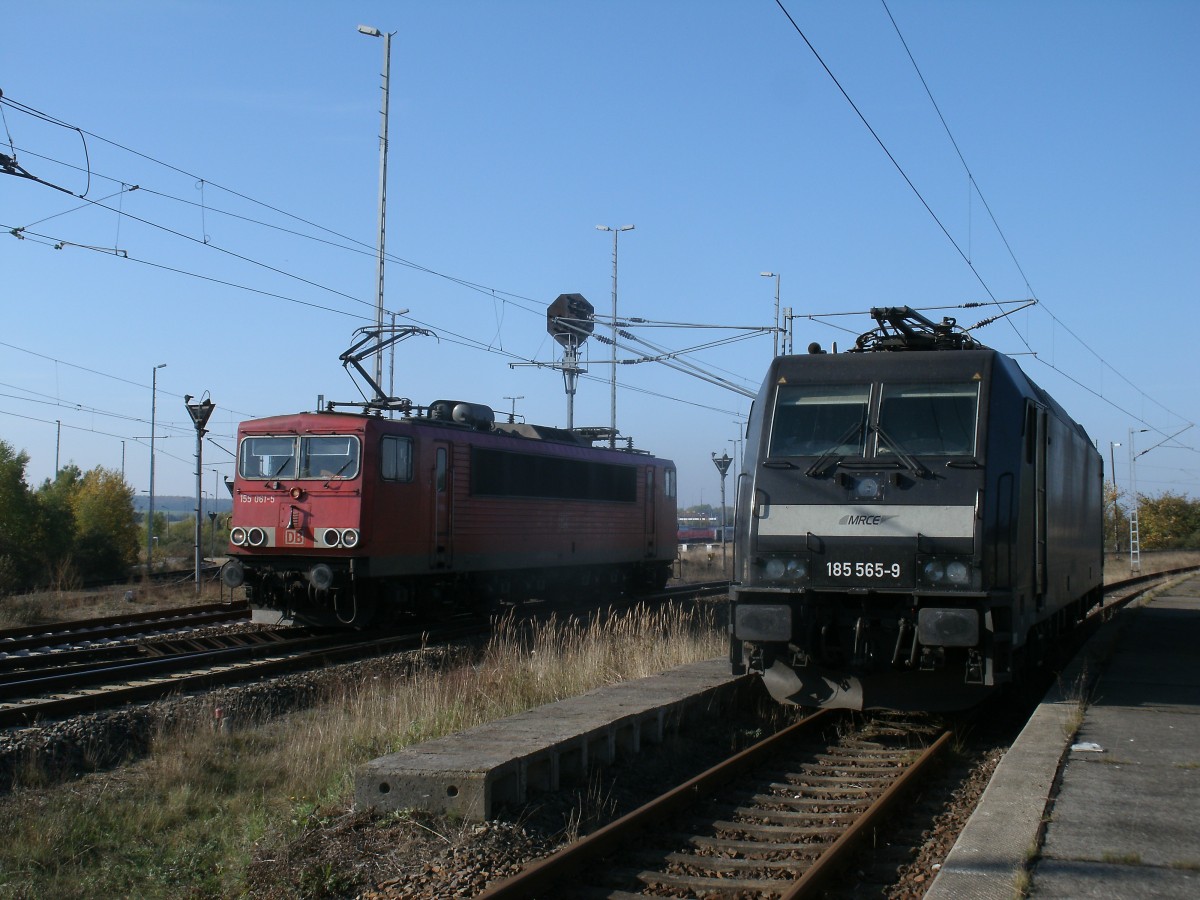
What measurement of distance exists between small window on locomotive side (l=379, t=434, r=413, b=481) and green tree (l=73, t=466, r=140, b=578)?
80.3 ft

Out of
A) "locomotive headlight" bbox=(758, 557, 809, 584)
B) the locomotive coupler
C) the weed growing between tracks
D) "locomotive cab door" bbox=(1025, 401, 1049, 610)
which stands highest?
"locomotive cab door" bbox=(1025, 401, 1049, 610)

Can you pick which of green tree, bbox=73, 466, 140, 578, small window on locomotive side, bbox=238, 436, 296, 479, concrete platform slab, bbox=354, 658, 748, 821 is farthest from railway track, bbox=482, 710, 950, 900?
green tree, bbox=73, 466, 140, 578

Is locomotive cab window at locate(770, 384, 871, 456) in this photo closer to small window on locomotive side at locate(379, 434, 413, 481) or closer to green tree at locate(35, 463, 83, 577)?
small window on locomotive side at locate(379, 434, 413, 481)

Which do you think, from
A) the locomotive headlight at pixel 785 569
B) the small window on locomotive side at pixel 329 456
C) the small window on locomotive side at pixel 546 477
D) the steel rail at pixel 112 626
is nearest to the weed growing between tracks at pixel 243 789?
the locomotive headlight at pixel 785 569

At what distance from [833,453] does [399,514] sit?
29.5 ft

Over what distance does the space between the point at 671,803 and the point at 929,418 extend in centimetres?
425

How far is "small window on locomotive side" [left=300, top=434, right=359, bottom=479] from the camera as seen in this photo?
54.5 feet

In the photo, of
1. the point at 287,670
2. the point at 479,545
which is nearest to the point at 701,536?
the point at 479,545

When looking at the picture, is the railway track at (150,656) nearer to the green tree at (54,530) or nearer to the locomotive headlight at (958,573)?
the locomotive headlight at (958,573)

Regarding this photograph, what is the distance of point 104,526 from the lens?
44906 mm

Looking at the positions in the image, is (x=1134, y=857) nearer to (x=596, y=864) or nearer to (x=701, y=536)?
(x=596, y=864)

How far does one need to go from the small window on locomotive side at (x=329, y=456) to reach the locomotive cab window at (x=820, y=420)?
823cm

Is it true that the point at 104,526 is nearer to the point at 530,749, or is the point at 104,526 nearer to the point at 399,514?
the point at 399,514

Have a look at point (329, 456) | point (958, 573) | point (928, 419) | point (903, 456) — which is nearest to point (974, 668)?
point (958, 573)
